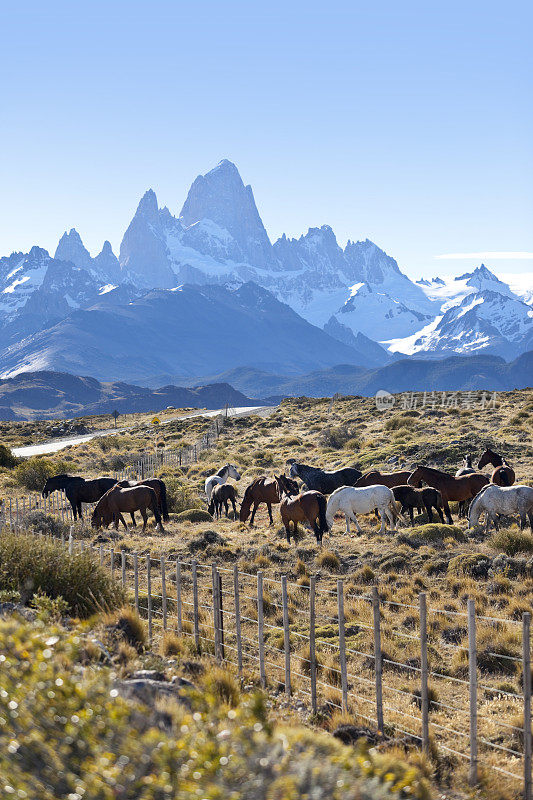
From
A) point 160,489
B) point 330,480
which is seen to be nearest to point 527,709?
point 160,489

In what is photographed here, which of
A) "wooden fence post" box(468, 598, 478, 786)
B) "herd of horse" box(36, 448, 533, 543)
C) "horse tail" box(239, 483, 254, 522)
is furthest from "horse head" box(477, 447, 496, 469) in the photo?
"wooden fence post" box(468, 598, 478, 786)

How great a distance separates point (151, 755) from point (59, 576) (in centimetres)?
872

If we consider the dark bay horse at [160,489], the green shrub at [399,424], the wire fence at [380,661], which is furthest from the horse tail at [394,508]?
the green shrub at [399,424]

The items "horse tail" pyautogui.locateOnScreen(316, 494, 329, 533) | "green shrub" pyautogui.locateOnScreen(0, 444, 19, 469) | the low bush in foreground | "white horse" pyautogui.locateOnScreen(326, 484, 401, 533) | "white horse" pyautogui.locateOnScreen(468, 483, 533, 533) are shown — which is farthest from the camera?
"green shrub" pyautogui.locateOnScreen(0, 444, 19, 469)

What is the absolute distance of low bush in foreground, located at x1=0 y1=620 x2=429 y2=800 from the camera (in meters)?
4.08

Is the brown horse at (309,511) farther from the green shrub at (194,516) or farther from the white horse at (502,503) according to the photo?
the green shrub at (194,516)

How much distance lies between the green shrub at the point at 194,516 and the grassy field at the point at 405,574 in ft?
0.24

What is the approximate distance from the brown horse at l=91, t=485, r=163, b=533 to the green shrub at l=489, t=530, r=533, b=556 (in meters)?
11.3

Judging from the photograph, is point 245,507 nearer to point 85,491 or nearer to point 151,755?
point 85,491

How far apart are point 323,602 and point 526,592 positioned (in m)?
4.26

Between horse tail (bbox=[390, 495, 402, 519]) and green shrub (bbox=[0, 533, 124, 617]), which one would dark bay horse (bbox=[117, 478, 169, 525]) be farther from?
green shrub (bbox=[0, 533, 124, 617])

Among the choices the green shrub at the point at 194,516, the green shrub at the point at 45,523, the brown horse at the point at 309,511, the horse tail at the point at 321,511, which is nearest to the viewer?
the brown horse at the point at 309,511

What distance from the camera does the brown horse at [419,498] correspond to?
917 inches

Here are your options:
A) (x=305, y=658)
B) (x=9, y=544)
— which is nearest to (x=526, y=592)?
(x=305, y=658)
